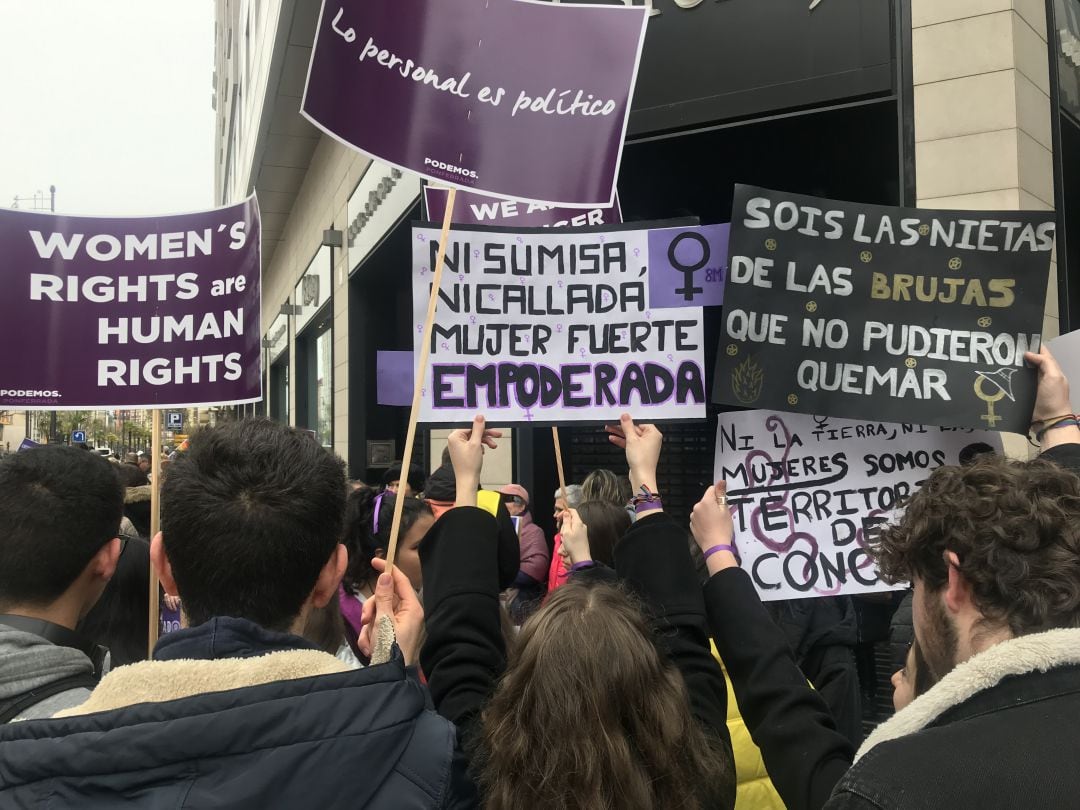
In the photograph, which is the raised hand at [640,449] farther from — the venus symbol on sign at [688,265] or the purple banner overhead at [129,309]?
the purple banner overhead at [129,309]

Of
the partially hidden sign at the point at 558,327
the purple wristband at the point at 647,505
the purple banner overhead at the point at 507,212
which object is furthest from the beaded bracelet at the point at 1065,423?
the purple banner overhead at the point at 507,212

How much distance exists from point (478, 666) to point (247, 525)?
641 millimetres

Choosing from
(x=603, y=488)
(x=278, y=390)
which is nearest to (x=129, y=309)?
(x=603, y=488)

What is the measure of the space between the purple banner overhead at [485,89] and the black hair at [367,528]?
1.30 meters

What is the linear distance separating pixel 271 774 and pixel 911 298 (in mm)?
2494

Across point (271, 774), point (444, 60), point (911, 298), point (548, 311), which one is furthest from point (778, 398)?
point (271, 774)

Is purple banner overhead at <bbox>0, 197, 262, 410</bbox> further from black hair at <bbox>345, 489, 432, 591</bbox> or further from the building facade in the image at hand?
the building facade

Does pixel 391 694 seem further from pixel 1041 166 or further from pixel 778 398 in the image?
pixel 1041 166

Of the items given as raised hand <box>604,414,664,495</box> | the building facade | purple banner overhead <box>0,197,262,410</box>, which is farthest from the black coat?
the building facade

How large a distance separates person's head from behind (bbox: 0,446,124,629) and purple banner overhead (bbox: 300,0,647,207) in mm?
1288

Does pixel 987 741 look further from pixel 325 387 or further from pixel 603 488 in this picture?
pixel 325 387

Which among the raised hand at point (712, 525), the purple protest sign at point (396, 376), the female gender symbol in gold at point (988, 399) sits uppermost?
the purple protest sign at point (396, 376)

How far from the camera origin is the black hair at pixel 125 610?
3.22 metres

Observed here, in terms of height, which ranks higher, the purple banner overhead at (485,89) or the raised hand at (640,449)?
the purple banner overhead at (485,89)
